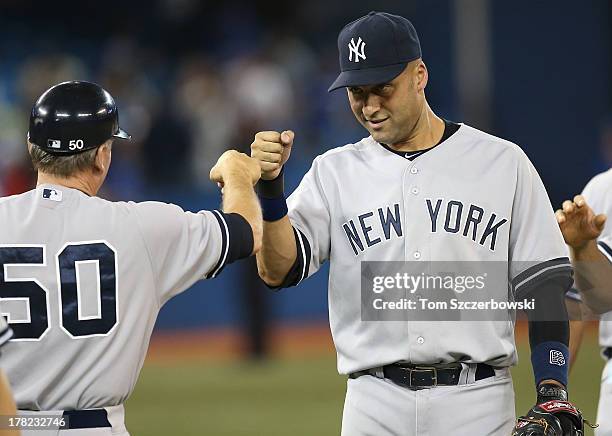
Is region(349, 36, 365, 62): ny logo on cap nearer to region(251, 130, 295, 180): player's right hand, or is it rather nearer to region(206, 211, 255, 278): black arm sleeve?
region(251, 130, 295, 180): player's right hand

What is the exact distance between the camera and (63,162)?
3.68m

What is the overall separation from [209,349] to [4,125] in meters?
3.70

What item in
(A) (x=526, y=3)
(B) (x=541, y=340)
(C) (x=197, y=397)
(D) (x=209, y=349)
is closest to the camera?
(B) (x=541, y=340)

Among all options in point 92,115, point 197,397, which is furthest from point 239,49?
point 92,115

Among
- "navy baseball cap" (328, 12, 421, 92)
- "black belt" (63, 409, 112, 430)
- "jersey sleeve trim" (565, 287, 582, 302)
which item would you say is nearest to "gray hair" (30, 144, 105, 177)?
"black belt" (63, 409, 112, 430)

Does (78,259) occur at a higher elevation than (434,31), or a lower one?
lower

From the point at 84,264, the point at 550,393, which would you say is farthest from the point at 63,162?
the point at 550,393

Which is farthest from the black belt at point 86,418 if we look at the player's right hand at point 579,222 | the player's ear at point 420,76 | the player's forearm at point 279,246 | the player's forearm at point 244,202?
the player's right hand at point 579,222

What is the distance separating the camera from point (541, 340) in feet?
13.0

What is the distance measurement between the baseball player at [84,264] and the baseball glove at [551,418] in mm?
1100

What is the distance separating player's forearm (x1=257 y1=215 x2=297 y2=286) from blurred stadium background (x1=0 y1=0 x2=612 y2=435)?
617cm

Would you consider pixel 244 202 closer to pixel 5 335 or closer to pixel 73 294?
pixel 73 294

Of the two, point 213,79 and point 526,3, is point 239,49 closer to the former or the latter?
point 213,79

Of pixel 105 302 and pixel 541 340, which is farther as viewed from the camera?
pixel 541 340
